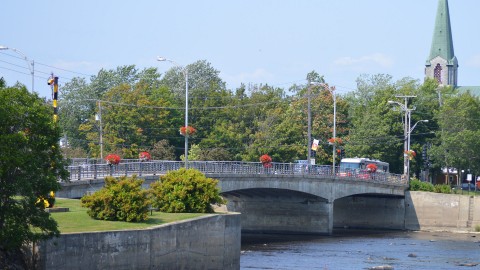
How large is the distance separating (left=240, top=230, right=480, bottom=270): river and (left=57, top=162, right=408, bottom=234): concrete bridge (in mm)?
3305

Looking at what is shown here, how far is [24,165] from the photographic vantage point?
3909 cm

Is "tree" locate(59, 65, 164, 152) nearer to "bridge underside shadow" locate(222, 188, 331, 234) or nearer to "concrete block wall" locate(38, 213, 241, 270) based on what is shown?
"bridge underside shadow" locate(222, 188, 331, 234)

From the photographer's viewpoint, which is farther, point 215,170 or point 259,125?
point 259,125

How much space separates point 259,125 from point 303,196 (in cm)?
3504

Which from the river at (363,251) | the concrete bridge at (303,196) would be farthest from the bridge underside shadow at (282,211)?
the river at (363,251)

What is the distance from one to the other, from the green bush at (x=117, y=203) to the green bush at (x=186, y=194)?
23.0ft

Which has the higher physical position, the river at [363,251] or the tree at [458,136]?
the tree at [458,136]

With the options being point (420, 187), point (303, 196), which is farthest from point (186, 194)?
point (420, 187)

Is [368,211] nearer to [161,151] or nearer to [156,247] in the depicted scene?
[161,151]

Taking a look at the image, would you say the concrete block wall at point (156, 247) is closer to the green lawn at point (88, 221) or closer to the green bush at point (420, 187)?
the green lawn at point (88, 221)

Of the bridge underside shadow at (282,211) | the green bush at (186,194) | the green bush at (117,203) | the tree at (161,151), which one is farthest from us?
the tree at (161,151)

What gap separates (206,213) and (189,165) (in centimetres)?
2629

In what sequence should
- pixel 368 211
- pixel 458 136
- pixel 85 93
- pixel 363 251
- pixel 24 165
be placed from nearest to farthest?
pixel 24 165 → pixel 363 251 → pixel 368 211 → pixel 458 136 → pixel 85 93

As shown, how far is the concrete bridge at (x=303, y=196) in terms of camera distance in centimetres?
8619
